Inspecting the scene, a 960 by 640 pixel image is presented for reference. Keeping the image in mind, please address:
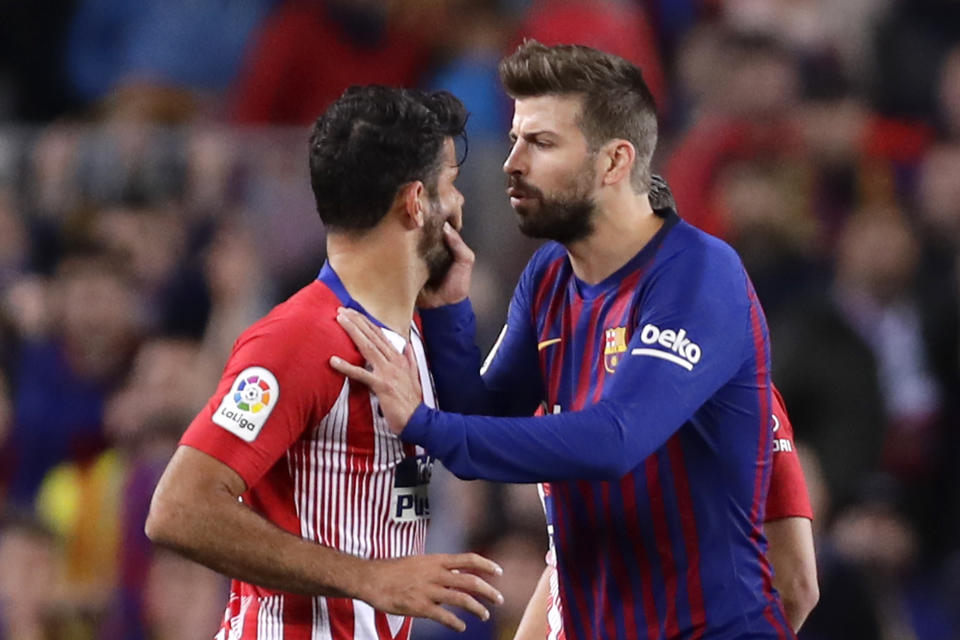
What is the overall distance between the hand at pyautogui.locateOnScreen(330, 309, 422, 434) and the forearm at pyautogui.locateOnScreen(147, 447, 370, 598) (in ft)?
1.12

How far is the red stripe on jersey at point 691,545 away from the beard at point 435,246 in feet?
2.49

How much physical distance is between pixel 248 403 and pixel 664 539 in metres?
1.03

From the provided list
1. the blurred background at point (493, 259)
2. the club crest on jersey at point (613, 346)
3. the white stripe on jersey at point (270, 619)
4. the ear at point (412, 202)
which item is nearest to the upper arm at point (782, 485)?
the club crest on jersey at point (613, 346)

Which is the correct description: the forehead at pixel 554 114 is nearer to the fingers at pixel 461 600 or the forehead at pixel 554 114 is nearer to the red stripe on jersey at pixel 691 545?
the red stripe on jersey at pixel 691 545

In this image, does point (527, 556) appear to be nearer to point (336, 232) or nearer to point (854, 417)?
point (854, 417)

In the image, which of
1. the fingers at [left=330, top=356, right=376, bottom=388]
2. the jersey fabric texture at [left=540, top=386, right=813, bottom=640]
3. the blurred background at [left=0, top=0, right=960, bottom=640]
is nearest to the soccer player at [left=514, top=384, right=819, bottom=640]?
the jersey fabric texture at [left=540, top=386, right=813, bottom=640]

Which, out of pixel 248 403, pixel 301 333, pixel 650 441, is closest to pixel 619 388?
pixel 650 441

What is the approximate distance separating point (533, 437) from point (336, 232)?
0.72m

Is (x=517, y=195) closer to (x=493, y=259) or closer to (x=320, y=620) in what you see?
(x=320, y=620)

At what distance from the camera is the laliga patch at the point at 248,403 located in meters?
3.62

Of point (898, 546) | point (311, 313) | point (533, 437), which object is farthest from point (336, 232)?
point (898, 546)

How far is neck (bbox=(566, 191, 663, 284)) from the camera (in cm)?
404

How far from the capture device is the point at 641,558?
392 centimetres

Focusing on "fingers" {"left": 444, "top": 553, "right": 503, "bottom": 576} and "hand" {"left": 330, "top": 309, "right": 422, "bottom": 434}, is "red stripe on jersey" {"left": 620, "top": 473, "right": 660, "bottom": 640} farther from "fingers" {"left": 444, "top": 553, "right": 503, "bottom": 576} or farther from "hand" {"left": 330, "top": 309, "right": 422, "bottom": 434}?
"hand" {"left": 330, "top": 309, "right": 422, "bottom": 434}
